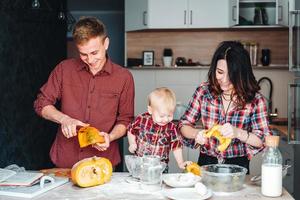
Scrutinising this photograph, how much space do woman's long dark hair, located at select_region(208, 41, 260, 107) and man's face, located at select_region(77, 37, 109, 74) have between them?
0.58 m

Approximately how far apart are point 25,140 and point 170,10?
6.48 feet

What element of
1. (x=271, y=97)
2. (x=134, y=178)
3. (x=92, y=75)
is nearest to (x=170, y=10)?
(x=271, y=97)

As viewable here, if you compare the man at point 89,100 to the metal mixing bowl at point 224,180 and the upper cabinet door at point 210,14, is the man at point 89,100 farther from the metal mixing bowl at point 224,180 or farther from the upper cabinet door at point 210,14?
the upper cabinet door at point 210,14

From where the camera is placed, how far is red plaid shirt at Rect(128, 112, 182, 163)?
8.80ft

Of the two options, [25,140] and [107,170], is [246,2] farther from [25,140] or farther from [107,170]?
[107,170]

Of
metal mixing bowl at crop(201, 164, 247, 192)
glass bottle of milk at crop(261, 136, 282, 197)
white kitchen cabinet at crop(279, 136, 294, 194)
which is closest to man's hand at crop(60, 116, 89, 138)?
metal mixing bowl at crop(201, 164, 247, 192)

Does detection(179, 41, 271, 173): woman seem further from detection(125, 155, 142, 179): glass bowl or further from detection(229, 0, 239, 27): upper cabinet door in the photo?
detection(229, 0, 239, 27): upper cabinet door

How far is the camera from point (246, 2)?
5230 mm

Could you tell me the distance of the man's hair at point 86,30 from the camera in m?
2.57

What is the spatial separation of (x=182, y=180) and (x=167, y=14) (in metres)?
3.23

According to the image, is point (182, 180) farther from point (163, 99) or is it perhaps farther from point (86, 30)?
point (86, 30)

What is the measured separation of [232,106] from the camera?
2635mm

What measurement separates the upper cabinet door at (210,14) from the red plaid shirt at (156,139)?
8.95 ft

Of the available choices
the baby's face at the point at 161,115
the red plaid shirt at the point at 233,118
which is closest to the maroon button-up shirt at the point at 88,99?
the baby's face at the point at 161,115
